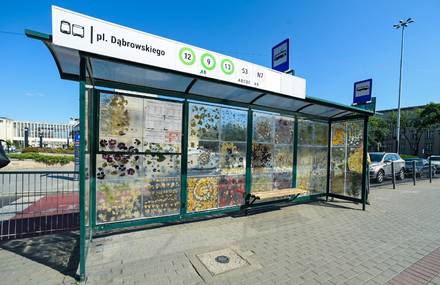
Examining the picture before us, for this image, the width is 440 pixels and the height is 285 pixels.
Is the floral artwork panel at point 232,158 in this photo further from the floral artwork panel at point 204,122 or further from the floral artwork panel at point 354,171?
the floral artwork panel at point 354,171

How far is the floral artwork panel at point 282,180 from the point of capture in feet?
21.1

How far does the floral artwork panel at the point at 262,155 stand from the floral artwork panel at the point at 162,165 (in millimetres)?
2118

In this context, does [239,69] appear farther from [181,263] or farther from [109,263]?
[109,263]

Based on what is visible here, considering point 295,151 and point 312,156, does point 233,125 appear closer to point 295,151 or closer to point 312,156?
point 295,151

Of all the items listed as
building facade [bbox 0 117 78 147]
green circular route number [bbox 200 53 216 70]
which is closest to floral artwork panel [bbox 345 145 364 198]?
green circular route number [bbox 200 53 216 70]

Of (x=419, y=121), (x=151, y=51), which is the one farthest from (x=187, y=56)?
(x=419, y=121)

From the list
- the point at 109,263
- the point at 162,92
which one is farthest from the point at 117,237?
the point at 162,92

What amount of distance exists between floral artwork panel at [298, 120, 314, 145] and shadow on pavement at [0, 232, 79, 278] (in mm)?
6012

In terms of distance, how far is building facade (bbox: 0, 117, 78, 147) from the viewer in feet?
278

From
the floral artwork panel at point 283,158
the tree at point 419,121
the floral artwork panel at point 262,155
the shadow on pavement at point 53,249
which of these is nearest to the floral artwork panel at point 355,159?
the floral artwork panel at point 283,158

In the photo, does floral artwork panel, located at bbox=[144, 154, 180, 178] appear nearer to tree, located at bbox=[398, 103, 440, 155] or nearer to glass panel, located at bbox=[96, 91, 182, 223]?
glass panel, located at bbox=[96, 91, 182, 223]

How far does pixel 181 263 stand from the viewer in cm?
333

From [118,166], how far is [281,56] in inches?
202

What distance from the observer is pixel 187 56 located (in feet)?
11.7
